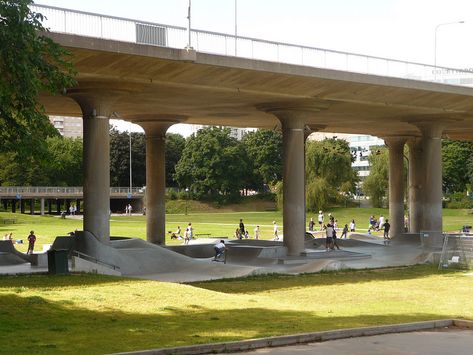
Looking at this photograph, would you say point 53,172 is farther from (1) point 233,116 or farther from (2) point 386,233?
(1) point 233,116

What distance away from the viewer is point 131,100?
42.5m

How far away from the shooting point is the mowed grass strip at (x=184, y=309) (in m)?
16.4

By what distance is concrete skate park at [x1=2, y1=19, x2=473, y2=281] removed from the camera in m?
33.8

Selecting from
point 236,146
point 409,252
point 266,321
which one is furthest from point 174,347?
point 236,146

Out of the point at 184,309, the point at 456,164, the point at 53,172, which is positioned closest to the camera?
the point at 184,309

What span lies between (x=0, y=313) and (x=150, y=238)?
3306 centimetres

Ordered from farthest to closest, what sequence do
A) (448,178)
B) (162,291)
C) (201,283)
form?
(448,178), (201,283), (162,291)

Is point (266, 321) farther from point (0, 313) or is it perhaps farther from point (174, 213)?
point (174, 213)

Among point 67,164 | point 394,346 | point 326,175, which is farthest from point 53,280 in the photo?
point 67,164

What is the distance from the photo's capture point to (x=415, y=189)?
63094 millimetres

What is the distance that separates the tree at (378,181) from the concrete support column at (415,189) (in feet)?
131

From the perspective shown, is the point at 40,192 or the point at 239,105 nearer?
the point at 239,105

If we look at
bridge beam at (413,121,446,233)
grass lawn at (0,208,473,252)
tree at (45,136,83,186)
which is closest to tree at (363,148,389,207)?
grass lawn at (0,208,473,252)

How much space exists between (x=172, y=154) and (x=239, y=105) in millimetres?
104540
